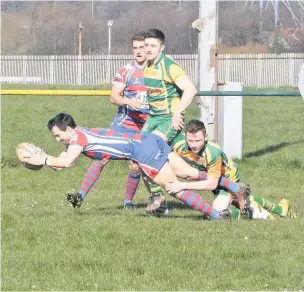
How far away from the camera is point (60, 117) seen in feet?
30.3

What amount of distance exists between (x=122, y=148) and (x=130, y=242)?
132cm

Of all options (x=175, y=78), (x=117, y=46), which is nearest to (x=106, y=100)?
(x=117, y=46)

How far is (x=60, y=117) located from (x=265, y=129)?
39.0 feet

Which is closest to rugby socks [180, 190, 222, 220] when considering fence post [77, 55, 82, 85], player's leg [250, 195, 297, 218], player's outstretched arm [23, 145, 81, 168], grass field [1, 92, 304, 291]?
grass field [1, 92, 304, 291]

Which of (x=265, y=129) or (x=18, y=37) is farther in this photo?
(x=18, y=37)

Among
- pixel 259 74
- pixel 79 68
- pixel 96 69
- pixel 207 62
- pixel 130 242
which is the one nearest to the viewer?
pixel 130 242

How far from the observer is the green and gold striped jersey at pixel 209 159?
9609 mm

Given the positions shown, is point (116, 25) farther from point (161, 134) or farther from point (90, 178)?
point (161, 134)

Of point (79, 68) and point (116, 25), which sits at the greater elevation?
point (116, 25)

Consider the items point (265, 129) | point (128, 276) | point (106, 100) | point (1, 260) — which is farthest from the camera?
point (106, 100)

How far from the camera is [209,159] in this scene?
960cm

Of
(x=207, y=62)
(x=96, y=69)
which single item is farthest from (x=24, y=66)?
(x=207, y=62)

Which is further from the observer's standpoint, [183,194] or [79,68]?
[79,68]

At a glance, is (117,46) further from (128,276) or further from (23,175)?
(128,276)
